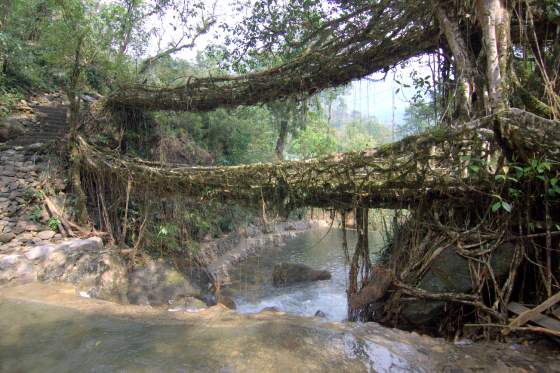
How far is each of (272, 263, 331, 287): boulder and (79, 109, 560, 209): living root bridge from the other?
3922 mm

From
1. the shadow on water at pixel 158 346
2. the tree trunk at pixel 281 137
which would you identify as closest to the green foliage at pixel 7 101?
the shadow on water at pixel 158 346

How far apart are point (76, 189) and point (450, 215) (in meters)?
7.59

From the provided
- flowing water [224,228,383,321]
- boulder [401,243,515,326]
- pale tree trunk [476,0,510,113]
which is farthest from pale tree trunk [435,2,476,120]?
flowing water [224,228,383,321]

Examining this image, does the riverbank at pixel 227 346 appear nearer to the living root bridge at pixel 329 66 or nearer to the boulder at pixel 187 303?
the boulder at pixel 187 303

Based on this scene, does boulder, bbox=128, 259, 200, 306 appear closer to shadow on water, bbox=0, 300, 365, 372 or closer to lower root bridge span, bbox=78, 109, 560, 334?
shadow on water, bbox=0, 300, 365, 372

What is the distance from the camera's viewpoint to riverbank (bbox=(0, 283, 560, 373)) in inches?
118

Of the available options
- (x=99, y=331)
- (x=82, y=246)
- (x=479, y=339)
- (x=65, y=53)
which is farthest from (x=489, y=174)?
(x=65, y=53)

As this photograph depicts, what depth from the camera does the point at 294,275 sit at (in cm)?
904

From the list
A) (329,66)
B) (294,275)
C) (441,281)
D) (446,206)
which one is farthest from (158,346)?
(294,275)

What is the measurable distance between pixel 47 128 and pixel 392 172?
10280 millimetres

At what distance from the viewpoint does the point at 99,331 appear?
3.79m

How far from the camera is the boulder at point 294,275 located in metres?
8.95

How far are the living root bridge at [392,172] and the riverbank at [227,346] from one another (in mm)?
1623

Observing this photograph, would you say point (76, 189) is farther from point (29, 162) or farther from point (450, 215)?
point (450, 215)
